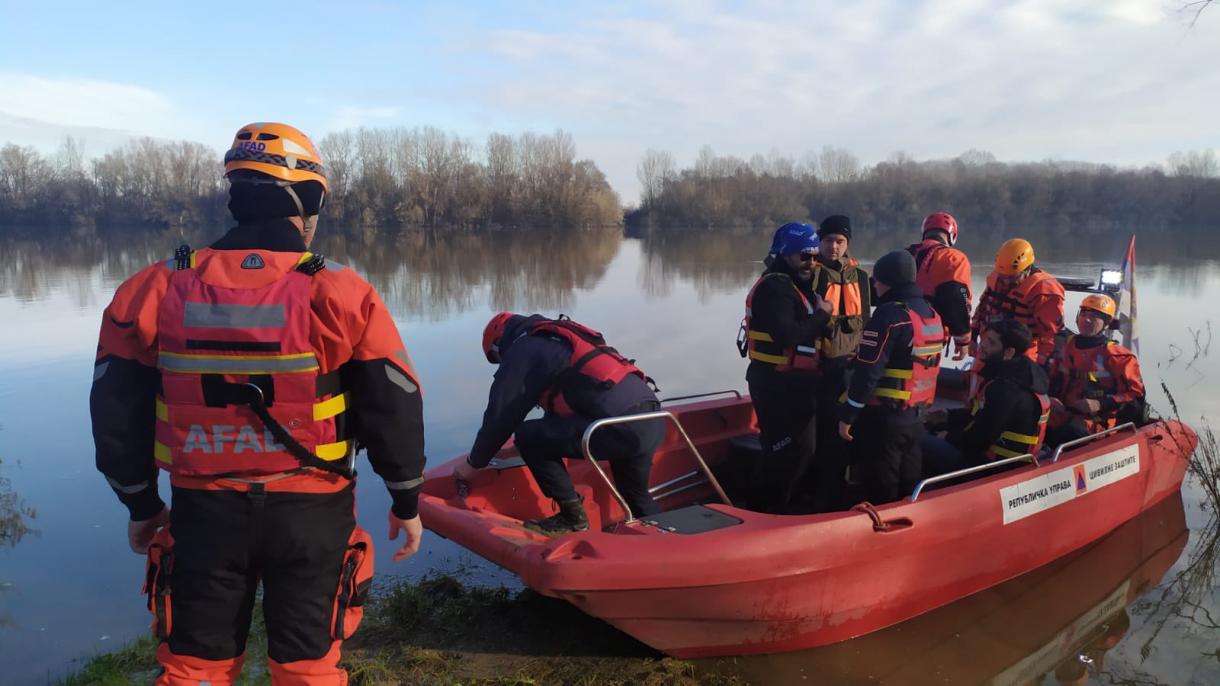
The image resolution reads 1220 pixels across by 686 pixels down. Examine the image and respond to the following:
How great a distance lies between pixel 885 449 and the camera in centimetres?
373

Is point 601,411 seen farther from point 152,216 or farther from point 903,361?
point 152,216

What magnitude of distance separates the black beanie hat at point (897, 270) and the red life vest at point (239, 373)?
273cm

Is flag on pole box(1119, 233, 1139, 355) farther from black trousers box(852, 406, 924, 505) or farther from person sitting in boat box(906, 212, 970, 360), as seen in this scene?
black trousers box(852, 406, 924, 505)

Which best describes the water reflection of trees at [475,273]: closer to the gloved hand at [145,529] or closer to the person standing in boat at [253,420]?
the gloved hand at [145,529]

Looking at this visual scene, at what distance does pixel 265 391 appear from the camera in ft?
6.01

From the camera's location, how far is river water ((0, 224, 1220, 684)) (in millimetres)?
3451

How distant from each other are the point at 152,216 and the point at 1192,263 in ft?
212

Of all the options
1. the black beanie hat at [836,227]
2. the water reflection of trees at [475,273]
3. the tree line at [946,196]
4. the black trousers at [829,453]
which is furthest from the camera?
the tree line at [946,196]

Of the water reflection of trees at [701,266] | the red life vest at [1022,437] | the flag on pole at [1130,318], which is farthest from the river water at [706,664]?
the water reflection of trees at [701,266]

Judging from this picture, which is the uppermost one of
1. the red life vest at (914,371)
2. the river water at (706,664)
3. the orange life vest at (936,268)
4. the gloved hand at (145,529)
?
the orange life vest at (936,268)

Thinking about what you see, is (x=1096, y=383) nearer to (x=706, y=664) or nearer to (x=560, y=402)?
(x=706, y=664)

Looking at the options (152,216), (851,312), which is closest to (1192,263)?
(851,312)

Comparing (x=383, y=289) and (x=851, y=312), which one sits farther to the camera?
(x=383, y=289)

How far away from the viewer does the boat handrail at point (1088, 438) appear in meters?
4.08
